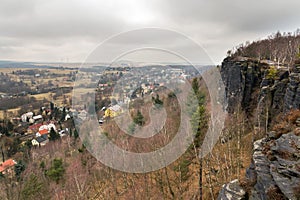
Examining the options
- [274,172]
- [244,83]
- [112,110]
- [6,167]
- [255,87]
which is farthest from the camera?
[6,167]

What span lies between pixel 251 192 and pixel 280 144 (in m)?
2.05

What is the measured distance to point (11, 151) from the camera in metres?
46.4

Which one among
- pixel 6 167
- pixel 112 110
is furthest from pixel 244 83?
pixel 6 167

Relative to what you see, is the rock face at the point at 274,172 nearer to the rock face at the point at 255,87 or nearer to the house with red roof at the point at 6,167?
the rock face at the point at 255,87

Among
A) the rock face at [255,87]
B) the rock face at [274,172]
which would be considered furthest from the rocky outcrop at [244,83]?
the rock face at [274,172]

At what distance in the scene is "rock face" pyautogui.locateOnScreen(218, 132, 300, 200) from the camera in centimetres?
627

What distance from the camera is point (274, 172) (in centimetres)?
695

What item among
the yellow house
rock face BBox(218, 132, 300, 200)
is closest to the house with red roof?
the yellow house

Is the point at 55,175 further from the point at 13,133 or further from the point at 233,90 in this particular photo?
the point at 13,133

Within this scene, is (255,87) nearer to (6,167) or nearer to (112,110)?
(112,110)

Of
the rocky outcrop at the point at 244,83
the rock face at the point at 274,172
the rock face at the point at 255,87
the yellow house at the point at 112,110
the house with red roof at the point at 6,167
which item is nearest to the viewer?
the rock face at the point at 274,172

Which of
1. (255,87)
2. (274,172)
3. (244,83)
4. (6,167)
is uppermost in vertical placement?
(244,83)

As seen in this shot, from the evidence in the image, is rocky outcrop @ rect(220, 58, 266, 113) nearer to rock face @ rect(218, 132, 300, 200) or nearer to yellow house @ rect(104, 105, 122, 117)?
yellow house @ rect(104, 105, 122, 117)

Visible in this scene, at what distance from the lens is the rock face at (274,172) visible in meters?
6.27
